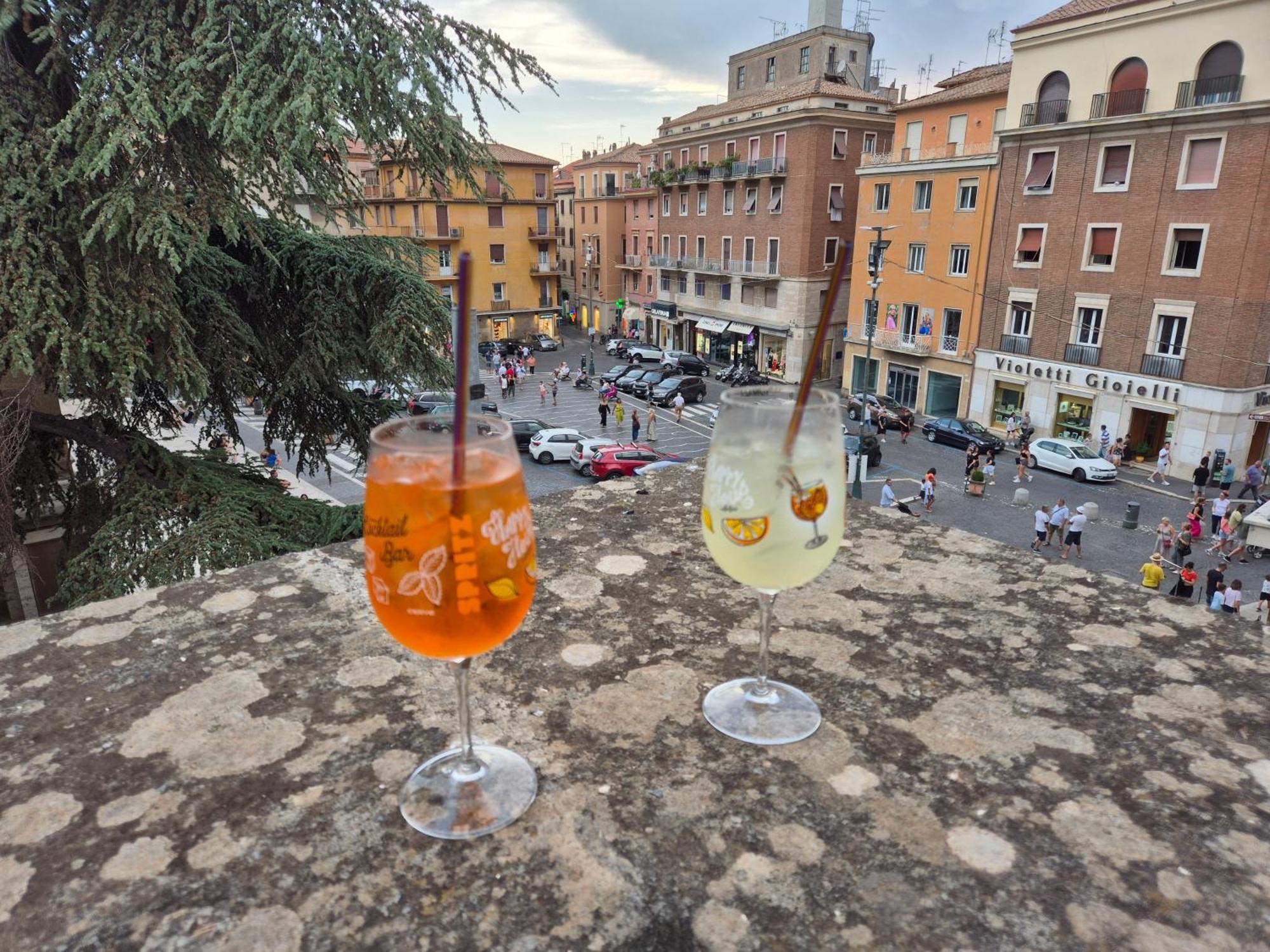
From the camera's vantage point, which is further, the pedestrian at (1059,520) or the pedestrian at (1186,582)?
the pedestrian at (1059,520)

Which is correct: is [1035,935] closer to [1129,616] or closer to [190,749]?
[1129,616]

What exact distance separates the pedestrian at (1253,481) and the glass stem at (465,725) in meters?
26.7

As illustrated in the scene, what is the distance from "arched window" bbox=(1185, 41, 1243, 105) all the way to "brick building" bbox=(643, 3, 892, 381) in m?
14.0

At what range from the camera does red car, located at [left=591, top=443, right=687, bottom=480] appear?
23547 mm

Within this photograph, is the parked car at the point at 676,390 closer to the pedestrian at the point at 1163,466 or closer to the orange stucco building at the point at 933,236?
the orange stucco building at the point at 933,236

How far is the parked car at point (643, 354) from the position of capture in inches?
1767

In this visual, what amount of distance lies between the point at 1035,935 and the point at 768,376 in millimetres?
38704

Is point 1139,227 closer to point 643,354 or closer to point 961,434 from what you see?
point 961,434

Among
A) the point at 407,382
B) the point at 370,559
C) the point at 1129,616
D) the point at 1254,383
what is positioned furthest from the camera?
the point at 1254,383

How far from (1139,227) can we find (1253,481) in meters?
8.26

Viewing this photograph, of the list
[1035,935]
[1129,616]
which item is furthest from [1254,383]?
[1035,935]

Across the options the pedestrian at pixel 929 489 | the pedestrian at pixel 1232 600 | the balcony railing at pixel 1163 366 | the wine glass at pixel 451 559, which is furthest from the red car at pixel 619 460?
the wine glass at pixel 451 559

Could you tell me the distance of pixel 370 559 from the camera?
1613 millimetres

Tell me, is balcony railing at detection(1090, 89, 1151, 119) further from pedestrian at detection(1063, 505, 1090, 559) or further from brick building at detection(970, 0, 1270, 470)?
pedestrian at detection(1063, 505, 1090, 559)
